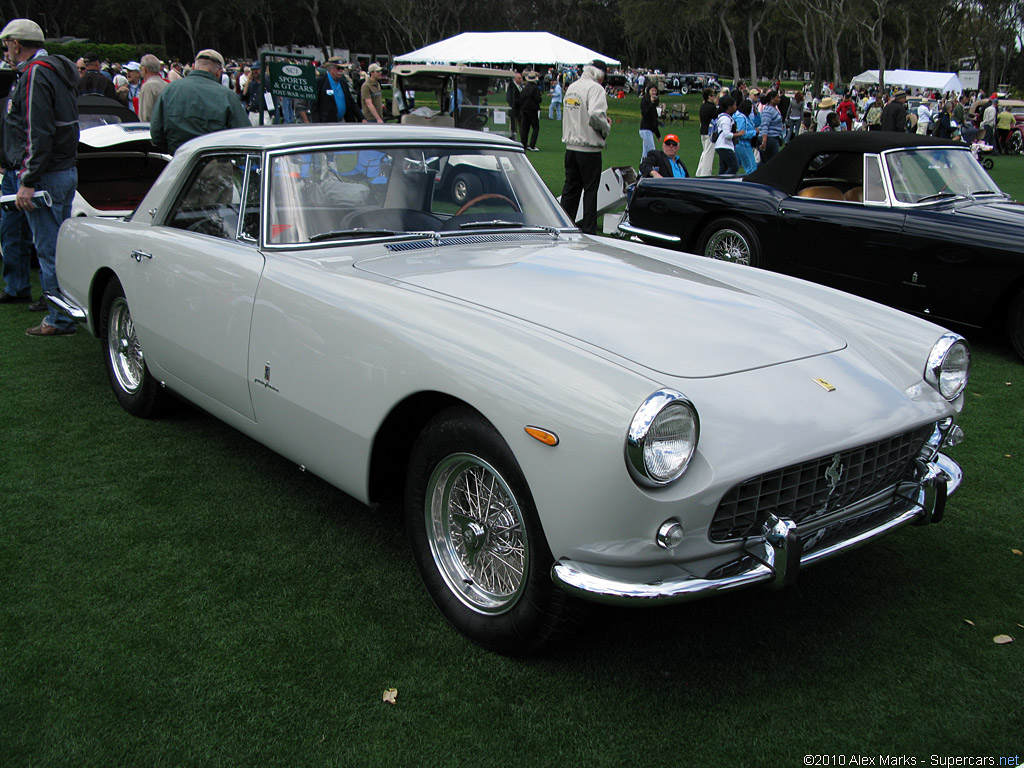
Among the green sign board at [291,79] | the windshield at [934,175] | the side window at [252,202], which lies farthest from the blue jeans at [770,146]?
the side window at [252,202]

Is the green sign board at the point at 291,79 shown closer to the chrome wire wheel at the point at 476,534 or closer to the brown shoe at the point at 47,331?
the brown shoe at the point at 47,331

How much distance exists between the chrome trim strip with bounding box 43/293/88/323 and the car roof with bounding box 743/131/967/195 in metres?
5.69

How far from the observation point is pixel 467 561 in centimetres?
291

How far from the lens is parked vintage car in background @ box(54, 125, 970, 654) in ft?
7.68

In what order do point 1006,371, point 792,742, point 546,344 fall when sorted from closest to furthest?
point 792,742 < point 546,344 < point 1006,371

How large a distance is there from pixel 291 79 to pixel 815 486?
11794 mm

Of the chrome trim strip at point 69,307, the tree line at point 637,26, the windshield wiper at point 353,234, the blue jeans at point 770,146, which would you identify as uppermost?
the tree line at point 637,26

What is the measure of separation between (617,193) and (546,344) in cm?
817

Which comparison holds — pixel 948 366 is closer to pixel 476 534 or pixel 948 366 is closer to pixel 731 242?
pixel 476 534

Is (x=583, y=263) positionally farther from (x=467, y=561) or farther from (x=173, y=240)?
(x=173, y=240)

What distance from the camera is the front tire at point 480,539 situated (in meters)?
2.52

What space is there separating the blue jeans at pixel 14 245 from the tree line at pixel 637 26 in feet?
170

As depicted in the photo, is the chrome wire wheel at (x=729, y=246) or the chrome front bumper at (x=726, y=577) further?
the chrome wire wheel at (x=729, y=246)

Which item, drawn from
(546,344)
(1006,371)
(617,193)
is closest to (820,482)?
(546,344)
